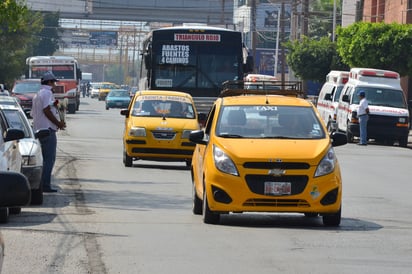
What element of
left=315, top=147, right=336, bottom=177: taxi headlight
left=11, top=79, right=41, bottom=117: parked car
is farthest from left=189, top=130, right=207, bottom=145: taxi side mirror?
left=11, top=79, right=41, bottom=117: parked car

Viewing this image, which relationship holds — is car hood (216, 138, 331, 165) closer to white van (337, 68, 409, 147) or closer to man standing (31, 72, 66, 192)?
man standing (31, 72, 66, 192)

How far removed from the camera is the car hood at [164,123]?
25172mm

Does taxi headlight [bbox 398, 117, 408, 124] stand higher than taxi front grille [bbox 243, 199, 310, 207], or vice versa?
taxi front grille [bbox 243, 199, 310, 207]

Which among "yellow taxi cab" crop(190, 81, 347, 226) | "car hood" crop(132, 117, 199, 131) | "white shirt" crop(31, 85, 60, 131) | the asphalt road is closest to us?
the asphalt road

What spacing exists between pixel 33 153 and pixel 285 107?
3.72 m

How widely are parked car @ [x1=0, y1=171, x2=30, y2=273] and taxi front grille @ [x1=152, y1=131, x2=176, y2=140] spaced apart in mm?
19088

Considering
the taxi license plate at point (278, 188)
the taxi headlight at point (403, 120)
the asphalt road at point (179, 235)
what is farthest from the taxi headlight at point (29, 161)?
the taxi headlight at point (403, 120)

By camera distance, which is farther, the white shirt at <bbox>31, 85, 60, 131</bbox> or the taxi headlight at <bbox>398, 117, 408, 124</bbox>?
the taxi headlight at <bbox>398, 117, 408, 124</bbox>

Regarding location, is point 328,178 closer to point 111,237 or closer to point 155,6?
point 111,237

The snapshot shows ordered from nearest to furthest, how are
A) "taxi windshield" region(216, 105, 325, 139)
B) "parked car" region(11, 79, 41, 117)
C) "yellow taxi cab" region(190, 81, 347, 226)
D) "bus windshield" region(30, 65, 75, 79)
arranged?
1. "yellow taxi cab" region(190, 81, 347, 226)
2. "taxi windshield" region(216, 105, 325, 139)
3. "parked car" region(11, 79, 41, 117)
4. "bus windshield" region(30, 65, 75, 79)

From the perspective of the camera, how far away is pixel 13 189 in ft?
19.0

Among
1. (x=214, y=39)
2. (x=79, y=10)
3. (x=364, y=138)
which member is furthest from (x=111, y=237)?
(x=79, y=10)

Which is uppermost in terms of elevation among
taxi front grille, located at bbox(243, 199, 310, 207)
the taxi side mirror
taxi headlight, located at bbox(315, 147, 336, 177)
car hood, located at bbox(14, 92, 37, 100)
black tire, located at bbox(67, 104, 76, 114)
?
the taxi side mirror

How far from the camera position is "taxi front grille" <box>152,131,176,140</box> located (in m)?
25.0
